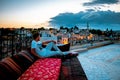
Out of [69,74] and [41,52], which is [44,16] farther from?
[69,74]

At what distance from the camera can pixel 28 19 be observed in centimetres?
1449

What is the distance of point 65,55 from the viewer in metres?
4.96

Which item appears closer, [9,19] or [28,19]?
[9,19]

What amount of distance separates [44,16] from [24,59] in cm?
1116

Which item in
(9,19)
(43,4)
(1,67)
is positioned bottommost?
(1,67)

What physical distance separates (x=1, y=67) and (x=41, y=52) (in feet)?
6.61

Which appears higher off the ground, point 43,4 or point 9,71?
point 43,4

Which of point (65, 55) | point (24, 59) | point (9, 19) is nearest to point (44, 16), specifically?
point (9, 19)

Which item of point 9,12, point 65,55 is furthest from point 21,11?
point 65,55

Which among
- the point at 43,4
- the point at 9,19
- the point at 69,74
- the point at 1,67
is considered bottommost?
the point at 69,74

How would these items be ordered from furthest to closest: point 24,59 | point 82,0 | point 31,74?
1. point 82,0
2. point 24,59
3. point 31,74

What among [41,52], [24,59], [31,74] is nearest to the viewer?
[31,74]

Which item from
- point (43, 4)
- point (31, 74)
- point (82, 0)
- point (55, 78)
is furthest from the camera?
point (82, 0)

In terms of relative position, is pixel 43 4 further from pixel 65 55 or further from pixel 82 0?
pixel 65 55
